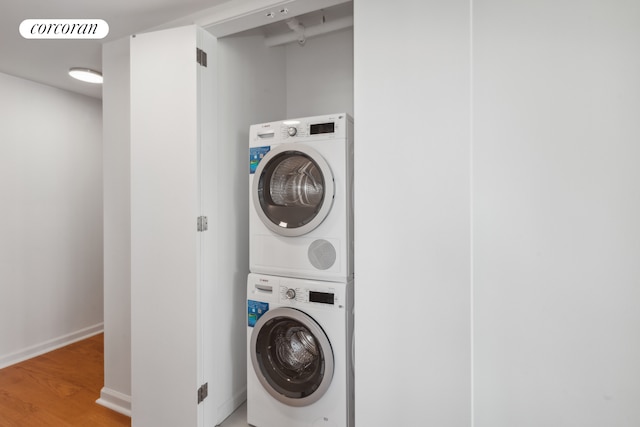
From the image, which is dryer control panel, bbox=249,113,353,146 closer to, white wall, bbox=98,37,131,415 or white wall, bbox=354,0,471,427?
white wall, bbox=354,0,471,427

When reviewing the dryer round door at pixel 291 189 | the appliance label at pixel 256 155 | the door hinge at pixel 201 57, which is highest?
the door hinge at pixel 201 57

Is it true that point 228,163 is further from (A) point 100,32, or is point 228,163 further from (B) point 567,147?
(B) point 567,147

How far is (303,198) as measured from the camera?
1940 millimetres

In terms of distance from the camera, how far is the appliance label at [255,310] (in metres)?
1.95

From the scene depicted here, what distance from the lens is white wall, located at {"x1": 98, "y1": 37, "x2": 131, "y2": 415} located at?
2260 mm

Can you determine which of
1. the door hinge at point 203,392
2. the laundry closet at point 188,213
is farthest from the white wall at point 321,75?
the door hinge at point 203,392

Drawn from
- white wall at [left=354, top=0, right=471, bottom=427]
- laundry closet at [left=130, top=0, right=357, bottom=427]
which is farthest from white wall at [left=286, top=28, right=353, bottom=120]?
white wall at [left=354, top=0, right=471, bottom=427]

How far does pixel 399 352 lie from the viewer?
4.60 ft

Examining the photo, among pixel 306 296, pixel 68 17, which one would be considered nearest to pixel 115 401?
pixel 306 296

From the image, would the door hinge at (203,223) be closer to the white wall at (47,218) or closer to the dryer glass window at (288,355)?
the dryer glass window at (288,355)

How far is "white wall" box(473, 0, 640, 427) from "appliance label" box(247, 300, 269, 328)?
1.12 meters

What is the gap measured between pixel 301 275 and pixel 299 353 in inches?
18.5

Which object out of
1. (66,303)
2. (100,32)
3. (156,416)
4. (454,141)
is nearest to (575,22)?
(454,141)

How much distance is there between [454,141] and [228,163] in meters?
1.36
